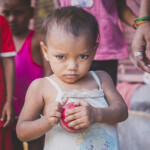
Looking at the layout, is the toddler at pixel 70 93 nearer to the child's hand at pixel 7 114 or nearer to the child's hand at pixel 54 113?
the child's hand at pixel 54 113

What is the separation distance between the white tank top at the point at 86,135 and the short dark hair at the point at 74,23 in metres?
0.31

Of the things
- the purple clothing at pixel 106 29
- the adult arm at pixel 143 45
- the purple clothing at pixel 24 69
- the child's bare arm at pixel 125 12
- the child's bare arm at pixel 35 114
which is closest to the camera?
the child's bare arm at pixel 35 114

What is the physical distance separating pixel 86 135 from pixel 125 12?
132 cm

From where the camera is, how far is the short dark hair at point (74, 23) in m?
1.46

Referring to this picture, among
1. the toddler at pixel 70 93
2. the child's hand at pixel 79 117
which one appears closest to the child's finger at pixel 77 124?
the child's hand at pixel 79 117

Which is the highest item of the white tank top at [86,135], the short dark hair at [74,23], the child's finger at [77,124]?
the short dark hair at [74,23]

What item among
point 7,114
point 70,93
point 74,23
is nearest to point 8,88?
point 7,114

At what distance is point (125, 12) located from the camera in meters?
2.31

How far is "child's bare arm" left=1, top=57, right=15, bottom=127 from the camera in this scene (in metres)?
2.05

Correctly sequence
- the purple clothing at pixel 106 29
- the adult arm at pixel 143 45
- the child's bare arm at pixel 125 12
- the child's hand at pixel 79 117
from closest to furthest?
1. the child's hand at pixel 79 117
2. the adult arm at pixel 143 45
3. the purple clothing at pixel 106 29
4. the child's bare arm at pixel 125 12

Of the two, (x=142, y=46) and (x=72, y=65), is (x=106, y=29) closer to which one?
(x=142, y=46)

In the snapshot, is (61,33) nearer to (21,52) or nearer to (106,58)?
(106,58)

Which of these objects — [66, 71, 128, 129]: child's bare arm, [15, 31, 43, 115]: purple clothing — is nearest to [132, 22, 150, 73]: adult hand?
[66, 71, 128, 129]: child's bare arm

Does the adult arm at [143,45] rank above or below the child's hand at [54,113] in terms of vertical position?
above
